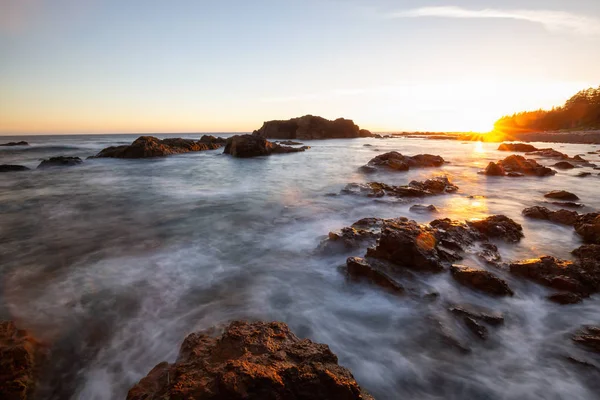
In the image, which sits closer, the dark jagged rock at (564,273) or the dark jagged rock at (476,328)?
the dark jagged rock at (476,328)

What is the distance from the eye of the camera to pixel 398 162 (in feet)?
60.1

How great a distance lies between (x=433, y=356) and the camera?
342cm

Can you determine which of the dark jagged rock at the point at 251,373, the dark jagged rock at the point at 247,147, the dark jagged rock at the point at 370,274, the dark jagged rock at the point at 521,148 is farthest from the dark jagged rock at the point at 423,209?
the dark jagged rock at the point at 521,148

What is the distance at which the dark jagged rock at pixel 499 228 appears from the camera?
257 inches

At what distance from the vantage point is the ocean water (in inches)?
125

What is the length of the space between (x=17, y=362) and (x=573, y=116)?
98270 millimetres

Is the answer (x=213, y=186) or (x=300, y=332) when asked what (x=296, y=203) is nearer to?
(x=213, y=186)

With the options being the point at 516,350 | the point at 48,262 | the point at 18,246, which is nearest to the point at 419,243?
the point at 516,350

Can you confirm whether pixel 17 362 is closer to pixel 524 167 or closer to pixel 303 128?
pixel 524 167

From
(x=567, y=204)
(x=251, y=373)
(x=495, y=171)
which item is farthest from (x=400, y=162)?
(x=251, y=373)

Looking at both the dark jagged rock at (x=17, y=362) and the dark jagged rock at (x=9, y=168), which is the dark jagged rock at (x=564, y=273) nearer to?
the dark jagged rock at (x=17, y=362)

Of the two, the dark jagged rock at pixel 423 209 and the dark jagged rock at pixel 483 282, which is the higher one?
the dark jagged rock at pixel 423 209

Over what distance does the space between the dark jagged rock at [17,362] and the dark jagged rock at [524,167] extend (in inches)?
782

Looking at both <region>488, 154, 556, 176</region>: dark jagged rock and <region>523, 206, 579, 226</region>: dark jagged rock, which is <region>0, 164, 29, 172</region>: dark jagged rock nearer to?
<region>523, 206, 579, 226</region>: dark jagged rock
